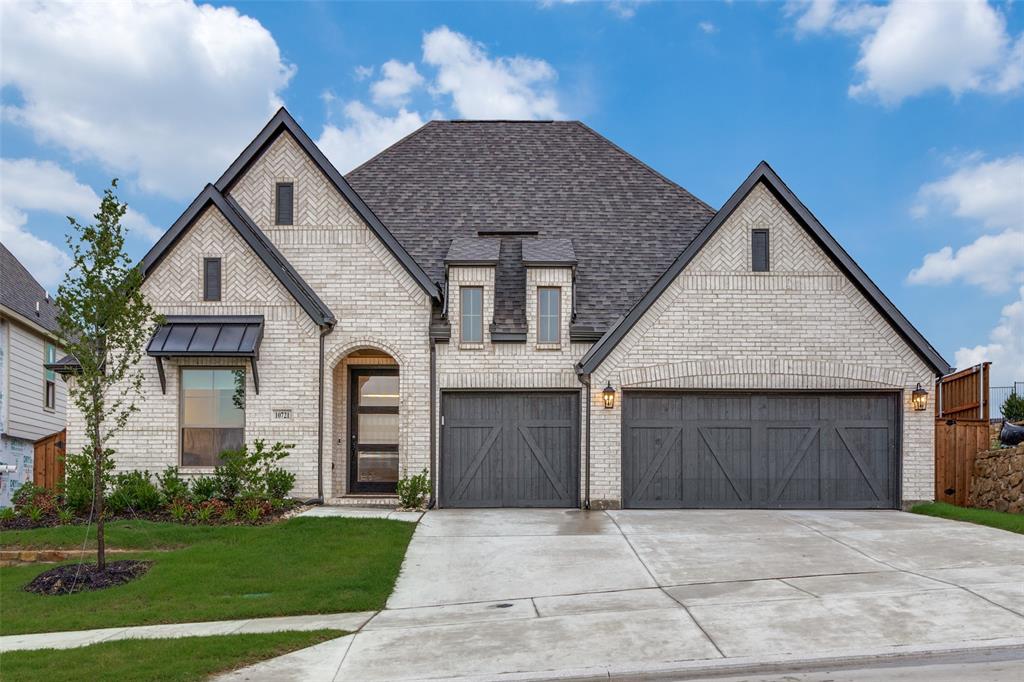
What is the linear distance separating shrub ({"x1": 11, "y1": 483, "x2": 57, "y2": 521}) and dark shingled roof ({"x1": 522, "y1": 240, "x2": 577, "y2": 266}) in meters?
9.64

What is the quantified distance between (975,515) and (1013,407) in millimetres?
16147

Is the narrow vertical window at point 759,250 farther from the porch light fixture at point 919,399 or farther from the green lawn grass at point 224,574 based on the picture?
the green lawn grass at point 224,574

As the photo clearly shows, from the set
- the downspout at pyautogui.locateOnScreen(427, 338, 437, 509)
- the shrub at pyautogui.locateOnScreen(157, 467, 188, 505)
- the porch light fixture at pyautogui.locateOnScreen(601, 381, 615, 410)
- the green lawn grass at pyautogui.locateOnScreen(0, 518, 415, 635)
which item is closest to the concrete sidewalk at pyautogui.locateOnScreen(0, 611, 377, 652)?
the green lawn grass at pyautogui.locateOnScreen(0, 518, 415, 635)

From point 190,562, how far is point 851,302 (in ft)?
40.9

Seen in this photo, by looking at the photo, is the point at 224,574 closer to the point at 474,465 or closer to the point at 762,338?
the point at 474,465

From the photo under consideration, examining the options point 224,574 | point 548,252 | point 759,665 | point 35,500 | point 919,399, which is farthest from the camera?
point 548,252

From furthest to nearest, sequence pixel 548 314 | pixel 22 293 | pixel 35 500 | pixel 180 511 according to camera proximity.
→ pixel 22 293 < pixel 548 314 < pixel 35 500 < pixel 180 511

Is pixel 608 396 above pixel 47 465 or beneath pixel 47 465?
above

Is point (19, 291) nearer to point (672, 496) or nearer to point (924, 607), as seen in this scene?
point (672, 496)

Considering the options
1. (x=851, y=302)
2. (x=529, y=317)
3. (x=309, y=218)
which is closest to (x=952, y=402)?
(x=851, y=302)

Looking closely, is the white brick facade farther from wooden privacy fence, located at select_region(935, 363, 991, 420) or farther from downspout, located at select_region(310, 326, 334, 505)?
downspout, located at select_region(310, 326, 334, 505)

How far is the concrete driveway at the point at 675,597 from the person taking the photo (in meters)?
7.56

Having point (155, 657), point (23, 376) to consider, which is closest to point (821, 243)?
point (155, 657)

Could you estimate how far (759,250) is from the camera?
1641 centimetres
